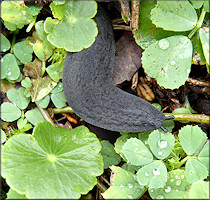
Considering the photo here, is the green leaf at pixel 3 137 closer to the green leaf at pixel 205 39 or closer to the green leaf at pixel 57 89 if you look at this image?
the green leaf at pixel 57 89

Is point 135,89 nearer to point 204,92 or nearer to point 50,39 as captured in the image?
point 204,92

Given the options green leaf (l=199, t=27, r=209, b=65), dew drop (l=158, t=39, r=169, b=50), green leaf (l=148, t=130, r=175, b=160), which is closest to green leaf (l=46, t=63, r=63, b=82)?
dew drop (l=158, t=39, r=169, b=50)

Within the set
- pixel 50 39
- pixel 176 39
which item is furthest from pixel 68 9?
pixel 176 39

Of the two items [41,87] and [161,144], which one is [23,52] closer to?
[41,87]

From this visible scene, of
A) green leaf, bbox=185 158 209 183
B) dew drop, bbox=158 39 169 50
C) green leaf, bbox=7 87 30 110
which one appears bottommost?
green leaf, bbox=185 158 209 183

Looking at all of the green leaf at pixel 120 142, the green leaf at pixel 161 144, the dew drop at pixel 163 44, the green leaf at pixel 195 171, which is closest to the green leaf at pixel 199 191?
the green leaf at pixel 195 171

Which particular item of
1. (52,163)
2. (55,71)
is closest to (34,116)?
(55,71)

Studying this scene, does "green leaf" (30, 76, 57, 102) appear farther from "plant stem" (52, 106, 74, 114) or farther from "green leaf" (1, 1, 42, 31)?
"green leaf" (1, 1, 42, 31)
